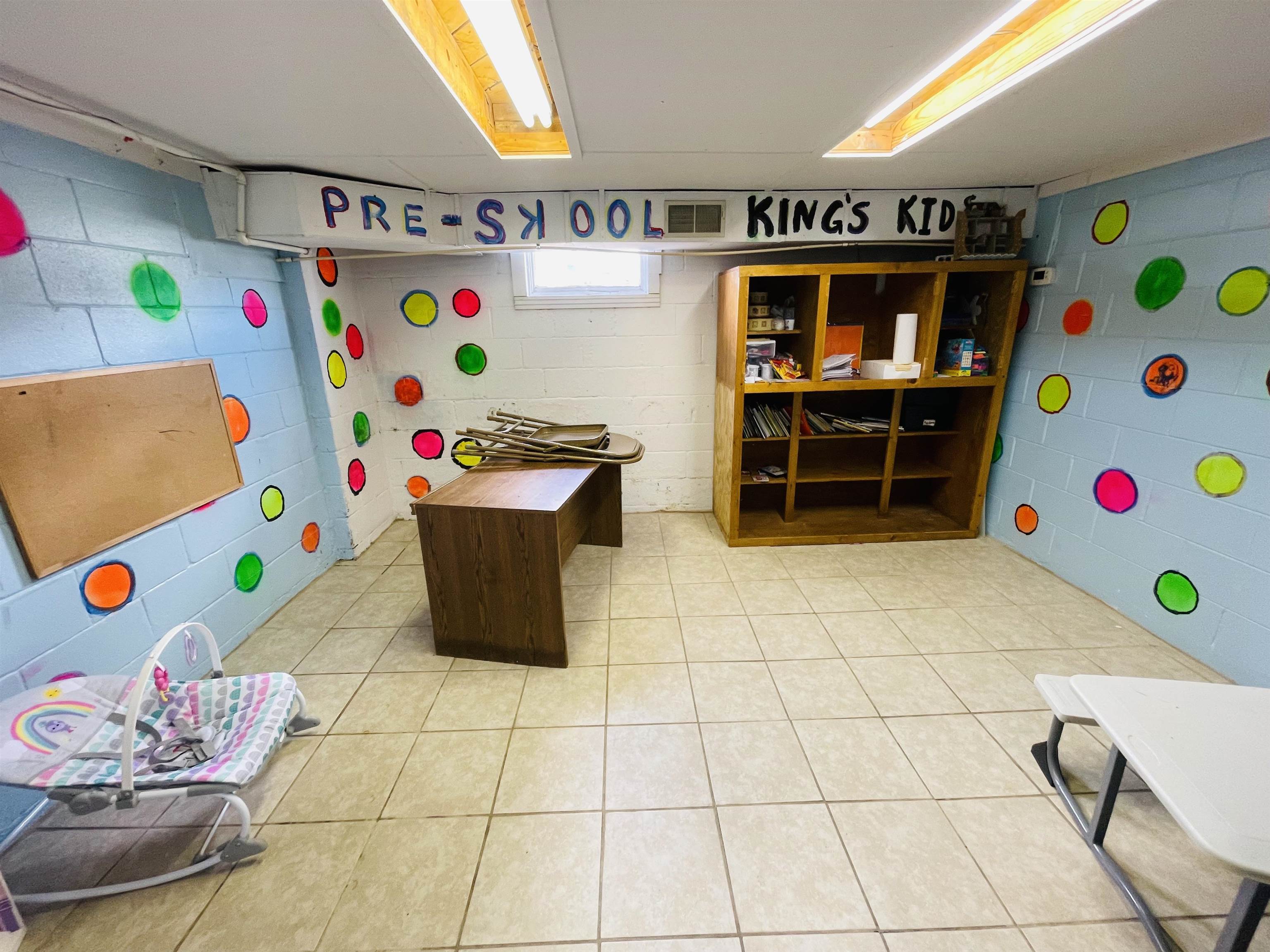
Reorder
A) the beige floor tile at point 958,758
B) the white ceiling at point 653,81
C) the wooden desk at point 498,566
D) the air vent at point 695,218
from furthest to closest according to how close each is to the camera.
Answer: the air vent at point 695,218 → the wooden desk at point 498,566 → the beige floor tile at point 958,758 → the white ceiling at point 653,81

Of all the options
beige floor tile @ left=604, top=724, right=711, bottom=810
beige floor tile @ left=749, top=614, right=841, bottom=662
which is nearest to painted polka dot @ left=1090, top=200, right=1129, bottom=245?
beige floor tile @ left=749, top=614, right=841, bottom=662

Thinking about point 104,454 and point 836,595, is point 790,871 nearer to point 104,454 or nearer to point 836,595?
point 836,595

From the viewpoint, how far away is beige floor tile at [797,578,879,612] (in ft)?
8.34

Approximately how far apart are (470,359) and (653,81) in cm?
226

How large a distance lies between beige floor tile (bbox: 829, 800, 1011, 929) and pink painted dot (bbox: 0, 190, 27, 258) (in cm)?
309

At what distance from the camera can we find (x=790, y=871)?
53.1 inches

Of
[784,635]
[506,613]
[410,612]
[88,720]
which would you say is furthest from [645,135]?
[88,720]

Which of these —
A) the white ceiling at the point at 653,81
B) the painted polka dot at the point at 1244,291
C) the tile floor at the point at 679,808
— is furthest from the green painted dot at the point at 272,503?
the painted polka dot at the point at 1244,291

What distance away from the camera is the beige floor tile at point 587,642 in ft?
7.24

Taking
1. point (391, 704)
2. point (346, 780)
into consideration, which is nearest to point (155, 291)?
point (391, 704)

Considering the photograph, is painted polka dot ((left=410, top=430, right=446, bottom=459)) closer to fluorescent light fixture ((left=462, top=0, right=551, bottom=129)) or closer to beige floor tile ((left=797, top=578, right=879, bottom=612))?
fluorescent light fixture ((left=462, top=0, right=551, bottom=129))

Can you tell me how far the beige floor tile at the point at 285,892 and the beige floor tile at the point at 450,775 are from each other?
0.46ft

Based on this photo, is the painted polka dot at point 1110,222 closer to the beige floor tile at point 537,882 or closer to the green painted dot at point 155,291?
the beige floor tile at point 537,882

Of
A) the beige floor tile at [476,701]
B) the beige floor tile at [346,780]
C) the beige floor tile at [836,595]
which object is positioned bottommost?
the beige floor tile at [346,780]
